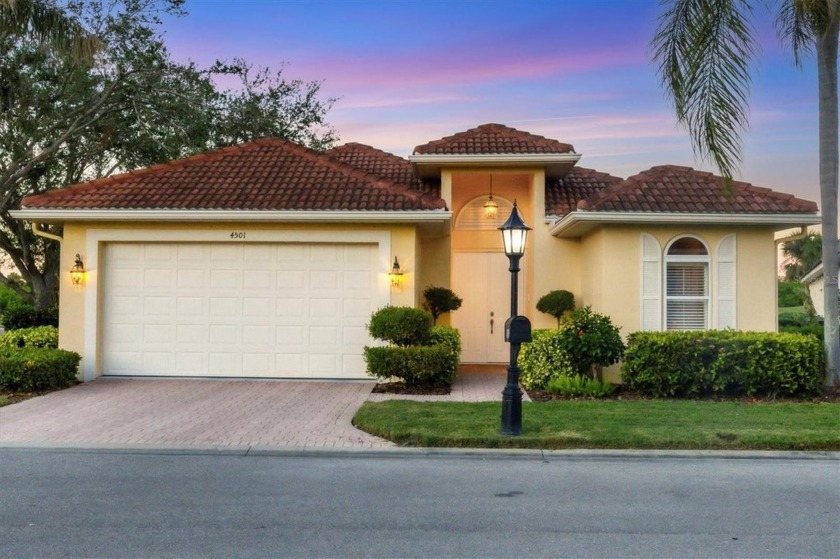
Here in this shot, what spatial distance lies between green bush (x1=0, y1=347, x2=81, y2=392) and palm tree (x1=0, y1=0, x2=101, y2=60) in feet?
20.7

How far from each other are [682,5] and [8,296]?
1346 inches

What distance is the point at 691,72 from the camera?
1025 cm

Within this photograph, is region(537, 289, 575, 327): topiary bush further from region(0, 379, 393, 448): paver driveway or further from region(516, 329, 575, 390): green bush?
region(0, 379, 393, 448): paver driveway

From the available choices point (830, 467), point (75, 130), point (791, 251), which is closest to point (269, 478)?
point (830, 467)

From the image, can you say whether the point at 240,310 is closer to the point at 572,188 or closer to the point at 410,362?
the point at 410,362

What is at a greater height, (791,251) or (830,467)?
(791,251)

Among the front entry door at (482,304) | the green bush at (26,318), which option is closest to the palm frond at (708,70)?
the front entry door at (482,304)

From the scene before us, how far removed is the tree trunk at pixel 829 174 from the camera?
11086 millimetres

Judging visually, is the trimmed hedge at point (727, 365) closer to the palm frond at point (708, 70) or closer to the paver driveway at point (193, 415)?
the palm frond at point (708, 70)

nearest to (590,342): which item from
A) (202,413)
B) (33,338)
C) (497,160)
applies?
(497,160)

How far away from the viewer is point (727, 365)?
10789mm

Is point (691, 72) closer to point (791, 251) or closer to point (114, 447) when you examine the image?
point (114, 447)

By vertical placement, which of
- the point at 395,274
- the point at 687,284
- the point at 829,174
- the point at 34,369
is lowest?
the point at 34,369

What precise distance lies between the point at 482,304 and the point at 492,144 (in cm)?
372
